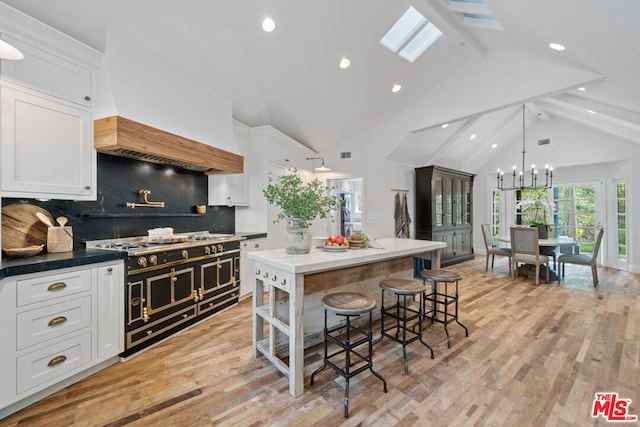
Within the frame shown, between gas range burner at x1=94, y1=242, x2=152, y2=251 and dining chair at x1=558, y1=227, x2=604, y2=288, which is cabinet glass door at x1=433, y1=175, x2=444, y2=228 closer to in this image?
dining chair at x1=558, y1=227, x2=604, y2=288

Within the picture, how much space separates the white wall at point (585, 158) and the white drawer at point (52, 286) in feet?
28.9

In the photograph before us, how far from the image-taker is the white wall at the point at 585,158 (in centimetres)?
562

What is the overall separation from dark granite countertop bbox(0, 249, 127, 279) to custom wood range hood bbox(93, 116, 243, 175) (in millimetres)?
939

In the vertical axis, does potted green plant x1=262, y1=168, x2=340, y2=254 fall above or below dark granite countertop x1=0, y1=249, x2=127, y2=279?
above

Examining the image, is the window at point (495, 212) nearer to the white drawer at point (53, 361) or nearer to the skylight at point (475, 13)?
the skylight at point (475, 13)

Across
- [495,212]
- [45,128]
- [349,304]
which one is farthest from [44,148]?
[495,212]

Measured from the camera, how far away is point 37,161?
2.09 meters

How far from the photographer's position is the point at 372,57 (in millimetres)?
A: 3760

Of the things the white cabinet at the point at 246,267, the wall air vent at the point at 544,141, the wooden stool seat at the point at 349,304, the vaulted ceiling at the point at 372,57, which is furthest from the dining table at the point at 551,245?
the white cabinet at the point at 246,267

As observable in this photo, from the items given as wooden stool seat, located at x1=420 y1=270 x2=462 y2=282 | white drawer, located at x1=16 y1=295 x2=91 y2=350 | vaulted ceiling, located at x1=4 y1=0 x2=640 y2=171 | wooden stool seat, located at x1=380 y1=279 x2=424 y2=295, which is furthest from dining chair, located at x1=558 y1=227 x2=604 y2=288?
white drawer, located at x1=16 y1=295 x2=91 y2=350

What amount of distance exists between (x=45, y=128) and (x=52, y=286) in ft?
3.98

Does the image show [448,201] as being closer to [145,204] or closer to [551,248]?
[551,248]

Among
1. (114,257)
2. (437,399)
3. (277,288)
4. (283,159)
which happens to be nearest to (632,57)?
(437,399)

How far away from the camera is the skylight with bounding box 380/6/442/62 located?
3516 millimetres
